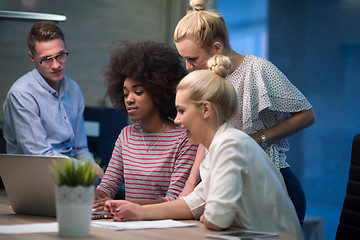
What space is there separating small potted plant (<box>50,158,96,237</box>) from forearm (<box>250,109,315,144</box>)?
866 millimetres

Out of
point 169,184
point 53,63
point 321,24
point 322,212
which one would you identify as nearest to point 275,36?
point 321,24

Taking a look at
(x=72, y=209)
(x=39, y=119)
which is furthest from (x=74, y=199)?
(x=39, y=119)

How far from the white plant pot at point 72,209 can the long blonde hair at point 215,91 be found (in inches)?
20.8

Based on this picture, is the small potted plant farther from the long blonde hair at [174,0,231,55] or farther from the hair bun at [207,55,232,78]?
the long blonde hair at [174,0,231,55]

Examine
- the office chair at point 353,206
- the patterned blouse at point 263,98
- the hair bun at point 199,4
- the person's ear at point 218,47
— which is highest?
the hair bun at point 199,4

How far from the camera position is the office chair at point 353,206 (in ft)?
6.63

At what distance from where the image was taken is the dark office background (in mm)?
3670

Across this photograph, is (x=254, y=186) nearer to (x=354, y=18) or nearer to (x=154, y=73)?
(x=154, y=73)

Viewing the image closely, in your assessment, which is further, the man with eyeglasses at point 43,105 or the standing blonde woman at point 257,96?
the man with eyeglasses at point 43,105

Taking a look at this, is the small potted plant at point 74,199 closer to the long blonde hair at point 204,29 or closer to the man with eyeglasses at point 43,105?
the long blonde hair at point 204,29

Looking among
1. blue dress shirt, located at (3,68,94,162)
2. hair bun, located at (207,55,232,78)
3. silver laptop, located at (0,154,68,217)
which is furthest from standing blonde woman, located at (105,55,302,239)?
blue dress shirt, located at (3,68,94,162)

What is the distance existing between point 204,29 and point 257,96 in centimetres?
33

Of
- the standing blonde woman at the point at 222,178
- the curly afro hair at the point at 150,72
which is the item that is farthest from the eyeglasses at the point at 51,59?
the standing blonde woman at the point at 222,178

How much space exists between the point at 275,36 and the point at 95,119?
5.05ft
